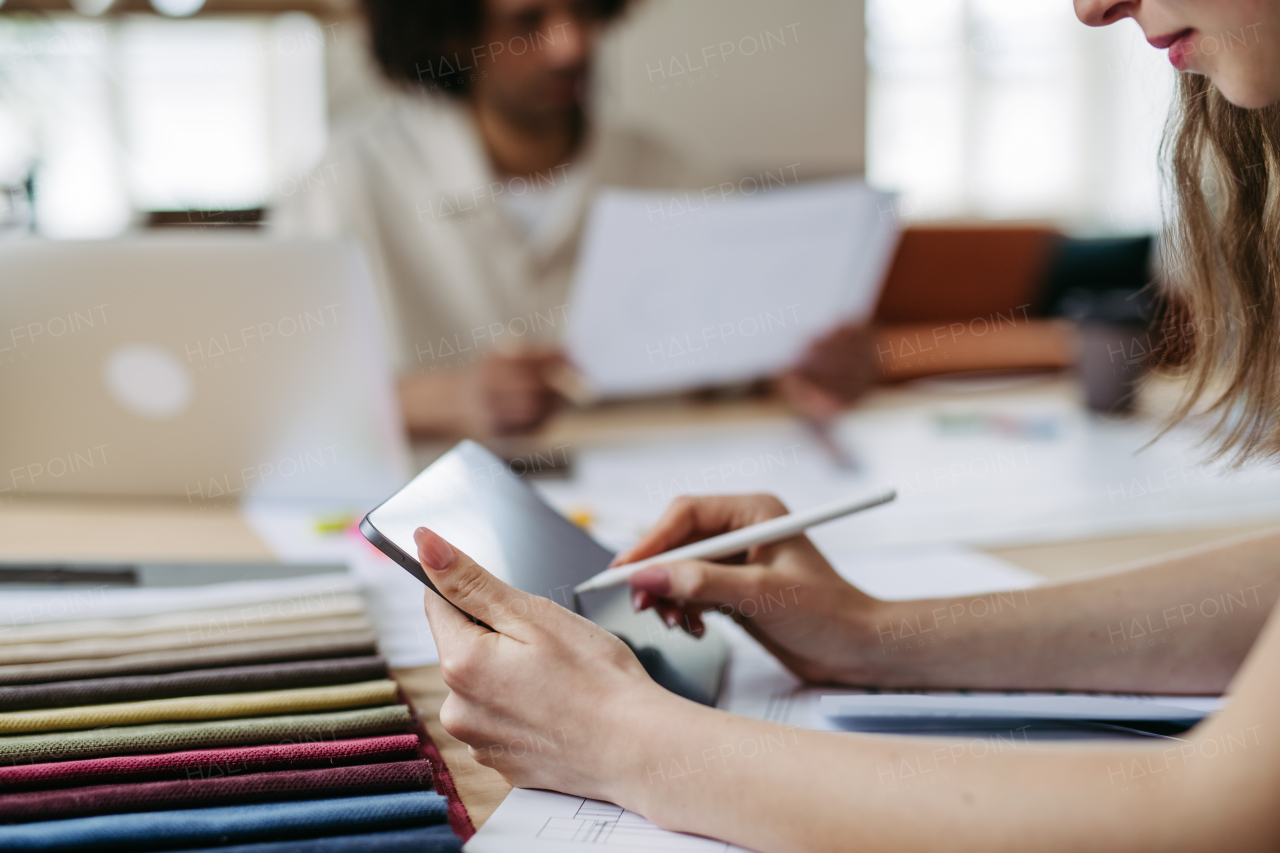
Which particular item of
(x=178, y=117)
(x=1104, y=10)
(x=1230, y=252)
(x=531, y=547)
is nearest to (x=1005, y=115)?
(x=178, y=117)

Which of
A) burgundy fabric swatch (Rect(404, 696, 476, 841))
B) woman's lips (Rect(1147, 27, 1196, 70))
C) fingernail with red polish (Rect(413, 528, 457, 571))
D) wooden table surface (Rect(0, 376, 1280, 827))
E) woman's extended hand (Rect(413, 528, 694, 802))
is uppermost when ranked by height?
woman's lips (Rect(1147, 27, 1196, 70))

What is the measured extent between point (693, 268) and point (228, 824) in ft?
3.07

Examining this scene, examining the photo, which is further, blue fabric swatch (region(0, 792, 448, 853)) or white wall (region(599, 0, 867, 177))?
white wall (region(599, 0, 867, 177))

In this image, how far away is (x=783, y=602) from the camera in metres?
0.55

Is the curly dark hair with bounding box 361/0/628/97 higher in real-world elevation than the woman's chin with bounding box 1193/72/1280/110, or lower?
higher

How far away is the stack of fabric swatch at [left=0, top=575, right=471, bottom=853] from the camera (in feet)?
1.21

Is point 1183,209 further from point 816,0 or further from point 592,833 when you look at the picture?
point 816,0

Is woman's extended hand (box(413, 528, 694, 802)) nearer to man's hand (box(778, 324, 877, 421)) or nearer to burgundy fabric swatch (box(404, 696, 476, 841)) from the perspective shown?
burgundy fabric swatch (box(404, 696, 476, 841))

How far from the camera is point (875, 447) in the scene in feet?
3.93

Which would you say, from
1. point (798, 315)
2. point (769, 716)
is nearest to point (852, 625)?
point (769, 716)

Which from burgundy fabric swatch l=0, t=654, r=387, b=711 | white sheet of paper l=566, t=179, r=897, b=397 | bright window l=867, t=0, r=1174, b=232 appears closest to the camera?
burgundy fabric swatch l=0, t=654, r=387, b=711

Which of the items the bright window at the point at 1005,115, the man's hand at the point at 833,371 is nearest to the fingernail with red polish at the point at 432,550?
the man's hand at the point at 833,371

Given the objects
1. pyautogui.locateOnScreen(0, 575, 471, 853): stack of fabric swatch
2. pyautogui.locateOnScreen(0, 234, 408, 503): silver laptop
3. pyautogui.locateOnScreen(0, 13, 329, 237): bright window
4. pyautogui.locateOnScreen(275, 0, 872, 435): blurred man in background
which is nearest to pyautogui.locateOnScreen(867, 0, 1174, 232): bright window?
pyautogui.locateOnScreen(0, 13, 329, 237): bright window

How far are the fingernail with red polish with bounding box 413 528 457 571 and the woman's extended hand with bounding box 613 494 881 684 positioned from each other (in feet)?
0.49
